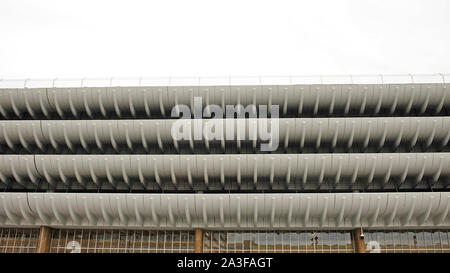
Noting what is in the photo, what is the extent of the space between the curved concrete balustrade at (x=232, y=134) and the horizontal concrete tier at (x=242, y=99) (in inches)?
82.9

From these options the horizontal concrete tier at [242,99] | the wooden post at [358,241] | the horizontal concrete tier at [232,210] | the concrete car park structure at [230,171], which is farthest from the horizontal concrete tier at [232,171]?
the horizontal concrete tier at [242,99]

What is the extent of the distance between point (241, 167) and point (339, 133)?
8.29 metres

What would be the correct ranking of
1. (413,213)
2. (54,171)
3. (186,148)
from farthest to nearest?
(186,148) → (54,171) → (413,213)

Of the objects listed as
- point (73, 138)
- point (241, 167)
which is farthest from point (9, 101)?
point (241, 167)

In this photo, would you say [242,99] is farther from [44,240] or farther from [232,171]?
[44,240]

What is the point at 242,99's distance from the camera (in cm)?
2956

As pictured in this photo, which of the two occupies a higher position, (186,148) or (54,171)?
(186,148)

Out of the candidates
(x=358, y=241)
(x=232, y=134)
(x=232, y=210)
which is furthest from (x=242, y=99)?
(x=358, y=241)

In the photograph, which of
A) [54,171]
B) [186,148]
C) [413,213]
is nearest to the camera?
[413,213]

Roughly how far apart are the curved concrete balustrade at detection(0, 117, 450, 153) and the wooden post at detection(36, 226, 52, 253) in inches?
262

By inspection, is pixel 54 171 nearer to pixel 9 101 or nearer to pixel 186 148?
pixel 9 101

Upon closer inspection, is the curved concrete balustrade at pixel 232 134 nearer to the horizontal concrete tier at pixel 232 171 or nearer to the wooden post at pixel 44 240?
the horizontal concrete tier at pixel 232 171

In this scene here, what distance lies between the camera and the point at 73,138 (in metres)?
29.6

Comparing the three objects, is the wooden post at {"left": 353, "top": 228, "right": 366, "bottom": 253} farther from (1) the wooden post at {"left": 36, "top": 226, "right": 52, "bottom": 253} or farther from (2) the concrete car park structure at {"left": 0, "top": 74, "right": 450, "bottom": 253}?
(1) the wooden post at {"left": 36, "top": 226, "right": 52, "bottom": 253}
